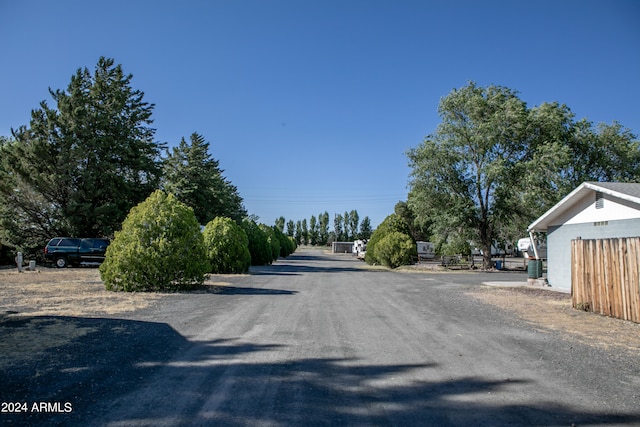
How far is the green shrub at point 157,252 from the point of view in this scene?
13.0 meters

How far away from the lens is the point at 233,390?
4.29m

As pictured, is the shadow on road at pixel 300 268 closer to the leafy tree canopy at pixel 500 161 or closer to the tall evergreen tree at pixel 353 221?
the leafy tree canopy at pixel 500 161

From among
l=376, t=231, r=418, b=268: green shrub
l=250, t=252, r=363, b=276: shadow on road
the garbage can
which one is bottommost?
l=250, t=252, r=363, b=276: shadow on road

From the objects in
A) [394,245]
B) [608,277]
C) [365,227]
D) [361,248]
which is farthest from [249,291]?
[365,227]

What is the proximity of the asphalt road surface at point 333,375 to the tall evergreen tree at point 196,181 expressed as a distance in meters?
32.3

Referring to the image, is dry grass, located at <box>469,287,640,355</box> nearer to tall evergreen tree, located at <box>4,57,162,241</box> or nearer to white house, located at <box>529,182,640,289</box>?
white house, located at <box>529,182,640,289</box>

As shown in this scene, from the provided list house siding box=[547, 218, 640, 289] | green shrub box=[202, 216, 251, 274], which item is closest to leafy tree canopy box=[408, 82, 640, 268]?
house siding box=[547, 218, 640, 289]

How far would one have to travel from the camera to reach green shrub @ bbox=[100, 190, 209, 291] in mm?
12977

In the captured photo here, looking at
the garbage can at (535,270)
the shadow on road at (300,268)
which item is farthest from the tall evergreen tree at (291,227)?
the garbage can at (535,270)

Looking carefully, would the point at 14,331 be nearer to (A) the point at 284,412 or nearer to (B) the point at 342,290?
(A) the point at 284,412

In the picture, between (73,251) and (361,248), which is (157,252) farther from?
(361,248)

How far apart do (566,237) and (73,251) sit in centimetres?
2663

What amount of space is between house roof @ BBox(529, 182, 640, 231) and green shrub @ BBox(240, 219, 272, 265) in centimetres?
1953

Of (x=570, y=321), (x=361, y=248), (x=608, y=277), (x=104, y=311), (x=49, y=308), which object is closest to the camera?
(x=570, y=321)
